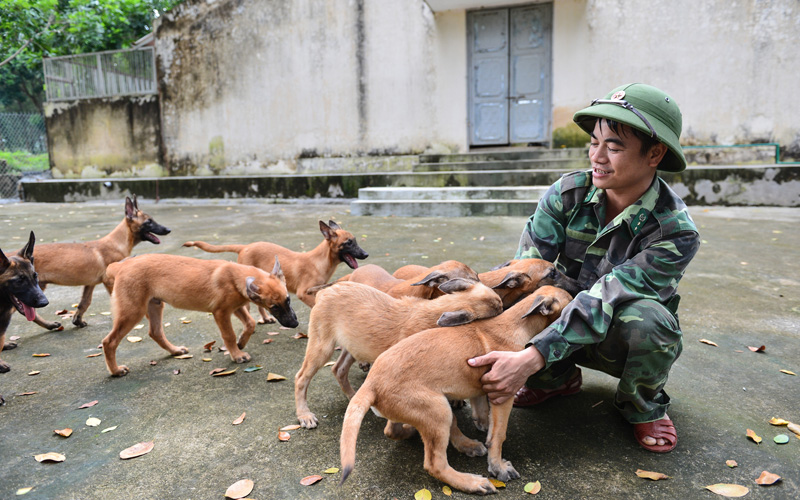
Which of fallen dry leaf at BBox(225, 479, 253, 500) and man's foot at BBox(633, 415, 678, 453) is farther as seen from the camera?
man's foot at BBox(633, 415, 678, 453)

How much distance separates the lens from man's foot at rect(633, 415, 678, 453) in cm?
235

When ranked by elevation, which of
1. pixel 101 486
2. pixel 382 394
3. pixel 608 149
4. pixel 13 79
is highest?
pixel 13 79

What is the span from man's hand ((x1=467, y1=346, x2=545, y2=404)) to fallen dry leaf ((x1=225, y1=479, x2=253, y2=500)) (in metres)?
1.09

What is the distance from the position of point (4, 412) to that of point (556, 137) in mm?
11983

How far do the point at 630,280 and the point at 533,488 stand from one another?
1.02 m

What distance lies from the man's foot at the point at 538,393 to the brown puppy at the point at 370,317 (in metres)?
0.56

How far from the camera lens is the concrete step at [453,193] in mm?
9898

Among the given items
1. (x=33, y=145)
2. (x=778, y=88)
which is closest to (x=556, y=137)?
(x=778, y=88)

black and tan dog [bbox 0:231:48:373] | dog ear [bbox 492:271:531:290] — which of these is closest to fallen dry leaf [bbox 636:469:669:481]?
dog ear [bbox 492:271:531:290]

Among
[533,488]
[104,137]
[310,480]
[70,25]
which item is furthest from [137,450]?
[70,25]

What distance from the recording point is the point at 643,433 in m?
2.40

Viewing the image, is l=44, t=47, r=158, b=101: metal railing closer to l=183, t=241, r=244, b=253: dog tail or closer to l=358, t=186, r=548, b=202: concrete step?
l=358, t=186, r=548, b=202: concrete step

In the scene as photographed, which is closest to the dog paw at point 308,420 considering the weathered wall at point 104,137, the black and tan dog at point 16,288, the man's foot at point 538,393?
the man's foot at point 538,393

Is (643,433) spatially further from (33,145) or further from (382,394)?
(33,145)
